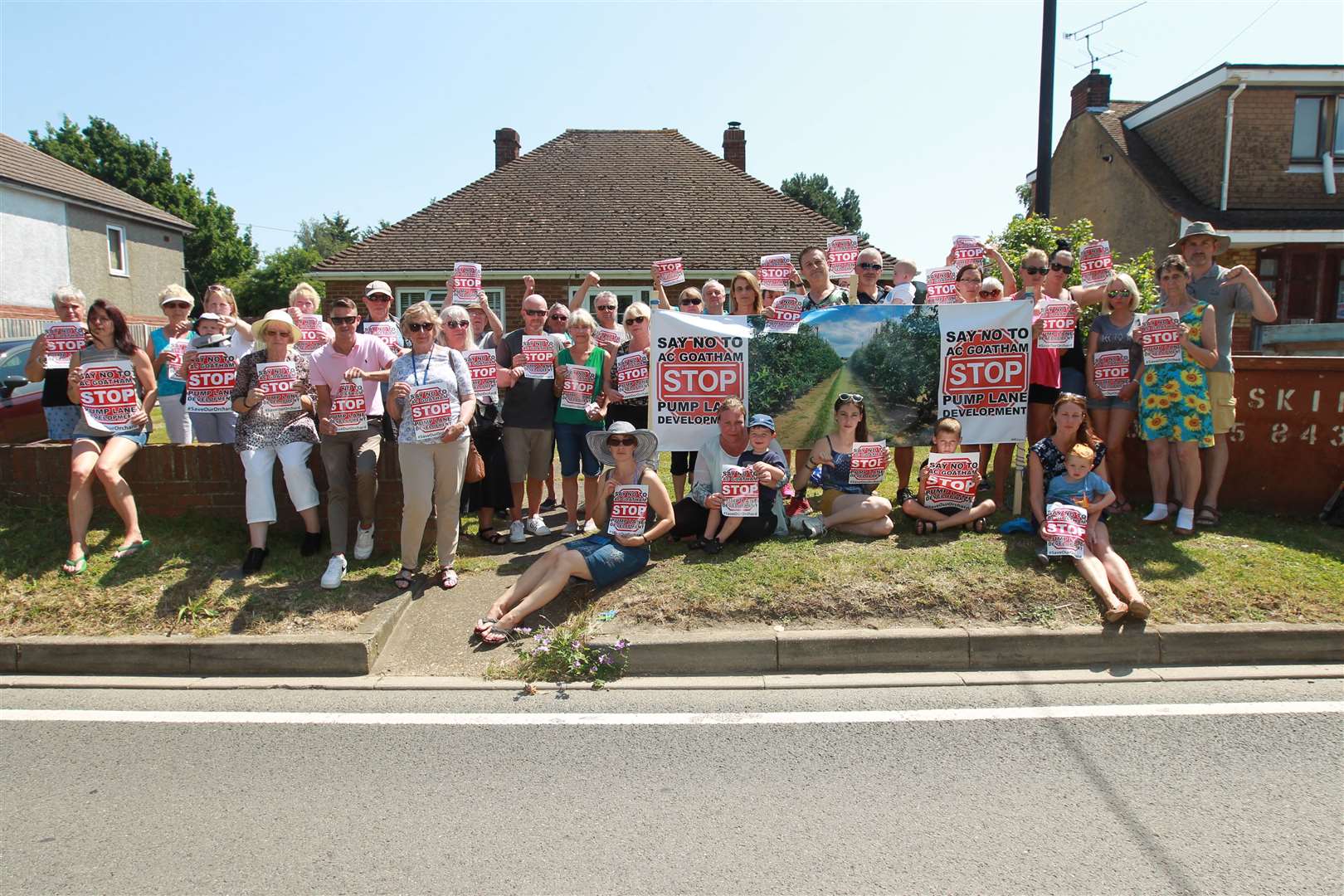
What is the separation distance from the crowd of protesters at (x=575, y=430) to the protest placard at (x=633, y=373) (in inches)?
4.6

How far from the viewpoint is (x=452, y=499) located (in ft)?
20.7

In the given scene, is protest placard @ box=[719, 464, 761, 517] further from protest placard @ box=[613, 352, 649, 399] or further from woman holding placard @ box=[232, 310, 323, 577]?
woman holding placard @ box=[232, 310, 323, 577]

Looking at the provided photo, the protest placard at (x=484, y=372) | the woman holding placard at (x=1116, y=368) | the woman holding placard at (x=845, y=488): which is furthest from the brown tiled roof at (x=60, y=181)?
the woman holding placard at (x=1116, y=368)

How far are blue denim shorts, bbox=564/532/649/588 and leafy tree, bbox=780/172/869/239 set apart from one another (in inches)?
1977

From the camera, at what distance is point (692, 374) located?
283 inches

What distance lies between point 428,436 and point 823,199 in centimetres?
5333

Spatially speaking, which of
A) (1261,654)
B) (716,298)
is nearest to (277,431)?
(716,298)

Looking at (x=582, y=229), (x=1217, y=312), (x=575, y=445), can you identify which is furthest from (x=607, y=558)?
(x=582, y=229)

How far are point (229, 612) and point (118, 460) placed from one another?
1847mm

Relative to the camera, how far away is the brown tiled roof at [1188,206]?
20.2 meters

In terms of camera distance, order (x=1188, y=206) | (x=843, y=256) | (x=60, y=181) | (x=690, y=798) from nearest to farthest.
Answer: (x=690, y=798), (x=843, y=256), (x=1188, y=206), (x=60, y=181)

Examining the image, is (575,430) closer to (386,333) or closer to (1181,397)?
(386,333)

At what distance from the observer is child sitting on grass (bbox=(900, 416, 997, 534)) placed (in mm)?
6500

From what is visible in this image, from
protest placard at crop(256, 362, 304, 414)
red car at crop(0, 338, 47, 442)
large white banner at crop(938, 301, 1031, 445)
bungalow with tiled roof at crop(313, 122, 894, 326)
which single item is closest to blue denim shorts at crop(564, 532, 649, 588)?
protest placard at crop(256, 362, 304, 414)
